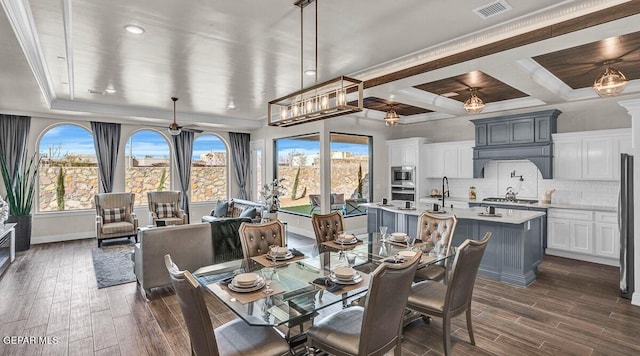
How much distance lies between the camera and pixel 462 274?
2.50m

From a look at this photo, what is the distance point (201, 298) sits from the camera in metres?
1.62

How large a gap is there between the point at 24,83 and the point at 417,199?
7193 millimetres

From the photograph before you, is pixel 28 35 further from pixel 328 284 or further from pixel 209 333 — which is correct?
pixel 328 284

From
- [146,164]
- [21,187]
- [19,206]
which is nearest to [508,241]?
[146,164]

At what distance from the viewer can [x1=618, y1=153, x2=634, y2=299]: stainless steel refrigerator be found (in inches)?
147

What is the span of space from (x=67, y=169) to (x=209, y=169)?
3.16 metres

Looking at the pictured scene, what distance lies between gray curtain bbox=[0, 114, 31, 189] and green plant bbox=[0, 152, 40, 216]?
62 mm

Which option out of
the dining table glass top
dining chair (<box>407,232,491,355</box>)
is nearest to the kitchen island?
the dining table glass top

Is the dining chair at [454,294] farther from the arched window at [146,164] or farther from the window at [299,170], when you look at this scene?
the arched window at [146,164]

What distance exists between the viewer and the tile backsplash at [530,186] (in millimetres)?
5469

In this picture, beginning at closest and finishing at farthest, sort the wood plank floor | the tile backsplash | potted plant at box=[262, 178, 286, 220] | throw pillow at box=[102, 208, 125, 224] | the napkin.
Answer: the napkin → the wood plank floor → the tile backsplash → potted plant at box=[262, 178, 286, 220] → throw pillow at box=[102, 208, 125, 224]

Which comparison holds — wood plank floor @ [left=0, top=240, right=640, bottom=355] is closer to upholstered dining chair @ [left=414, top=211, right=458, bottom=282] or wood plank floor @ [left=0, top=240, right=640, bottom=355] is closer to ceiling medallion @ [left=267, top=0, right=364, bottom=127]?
upholstered dining chair @ [left=414, top=211, right=458, bottom=282]

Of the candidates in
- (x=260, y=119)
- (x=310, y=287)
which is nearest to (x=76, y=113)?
(x=260, y=119)

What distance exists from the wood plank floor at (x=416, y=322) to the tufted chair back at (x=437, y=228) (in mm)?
822
